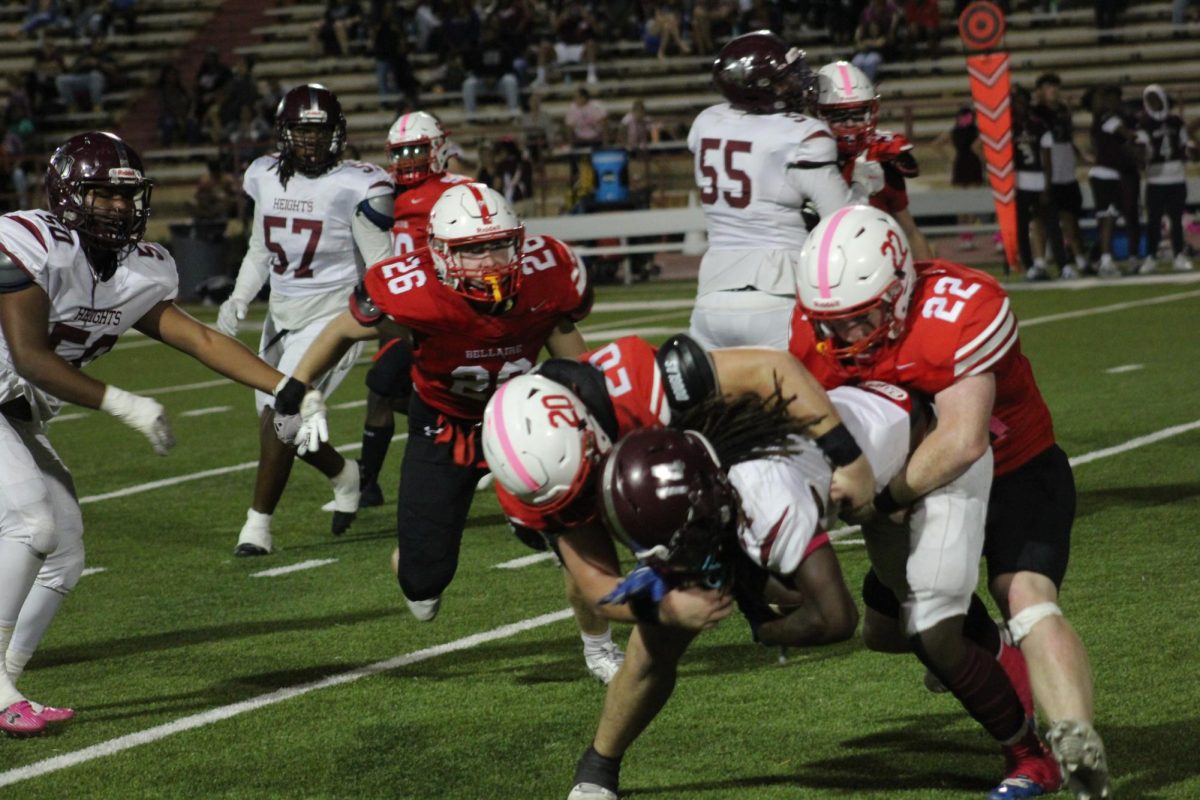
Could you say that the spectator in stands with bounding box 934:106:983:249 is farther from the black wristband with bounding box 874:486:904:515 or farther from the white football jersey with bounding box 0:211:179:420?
the black wristband with bounding box 874:486:904:515

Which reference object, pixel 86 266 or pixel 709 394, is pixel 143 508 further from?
pixel 709 394

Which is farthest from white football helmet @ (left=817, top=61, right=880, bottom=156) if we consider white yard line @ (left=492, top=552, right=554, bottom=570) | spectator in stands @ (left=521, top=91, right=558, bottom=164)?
spectator in stands @ (left=521, top=91, right=558, bottom=164)

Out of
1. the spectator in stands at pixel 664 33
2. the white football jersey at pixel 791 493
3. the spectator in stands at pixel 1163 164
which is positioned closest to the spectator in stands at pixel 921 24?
the spectator in stands at pixel 664 33

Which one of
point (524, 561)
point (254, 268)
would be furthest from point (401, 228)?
point (524, 561)

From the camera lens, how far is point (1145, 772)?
3.86 meters

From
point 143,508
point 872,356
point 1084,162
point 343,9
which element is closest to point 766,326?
point 872,356

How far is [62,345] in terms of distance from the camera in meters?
4.81

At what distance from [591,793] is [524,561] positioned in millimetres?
2795

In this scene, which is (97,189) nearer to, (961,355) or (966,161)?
(961,355)

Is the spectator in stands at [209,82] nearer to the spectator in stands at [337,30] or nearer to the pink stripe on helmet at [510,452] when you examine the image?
the spectator in stands at [337,30]

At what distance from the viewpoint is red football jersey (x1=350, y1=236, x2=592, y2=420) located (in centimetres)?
491

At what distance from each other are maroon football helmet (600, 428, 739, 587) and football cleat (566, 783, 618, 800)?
0.69m

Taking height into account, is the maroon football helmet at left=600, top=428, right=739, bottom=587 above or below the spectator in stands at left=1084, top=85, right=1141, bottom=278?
above

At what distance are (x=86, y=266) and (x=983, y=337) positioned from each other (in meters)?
2.49
